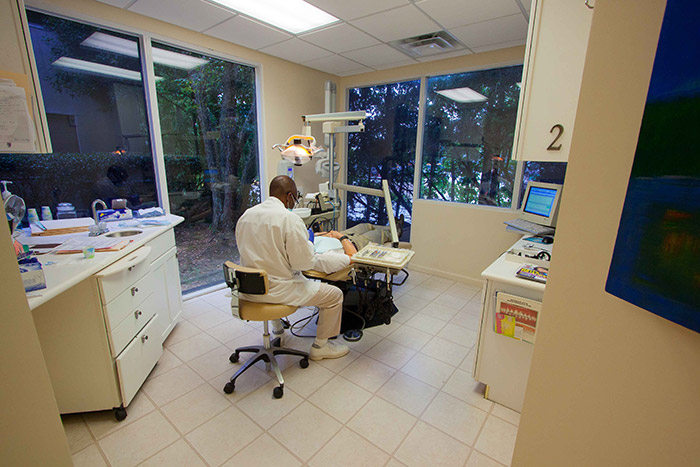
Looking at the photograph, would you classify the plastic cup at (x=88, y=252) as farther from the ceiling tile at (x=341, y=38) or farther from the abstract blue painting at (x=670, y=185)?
the ceiling tile at (x=341, y=38)

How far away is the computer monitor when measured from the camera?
106 inches

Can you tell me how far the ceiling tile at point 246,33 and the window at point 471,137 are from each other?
1.96 metres

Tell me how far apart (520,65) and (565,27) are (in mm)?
2314

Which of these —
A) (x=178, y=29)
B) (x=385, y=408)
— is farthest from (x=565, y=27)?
(x=178, y=29)

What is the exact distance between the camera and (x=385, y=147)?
14.6 ft

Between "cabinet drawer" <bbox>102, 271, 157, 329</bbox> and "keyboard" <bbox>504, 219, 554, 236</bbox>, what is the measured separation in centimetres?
309

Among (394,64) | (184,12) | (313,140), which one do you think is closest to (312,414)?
(313,140)

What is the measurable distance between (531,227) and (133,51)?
3.94 m

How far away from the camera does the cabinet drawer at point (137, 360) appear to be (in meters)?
1.75

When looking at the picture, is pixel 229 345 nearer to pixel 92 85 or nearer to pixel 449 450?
pixel 449 450

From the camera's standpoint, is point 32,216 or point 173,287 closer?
point 32,216

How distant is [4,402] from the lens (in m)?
0.81

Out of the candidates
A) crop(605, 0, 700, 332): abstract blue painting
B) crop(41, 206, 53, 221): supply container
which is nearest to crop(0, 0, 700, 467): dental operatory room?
crop(605, 0, 700, 332): abstract blue painting

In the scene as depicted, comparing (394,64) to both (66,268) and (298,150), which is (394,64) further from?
(66,268)
